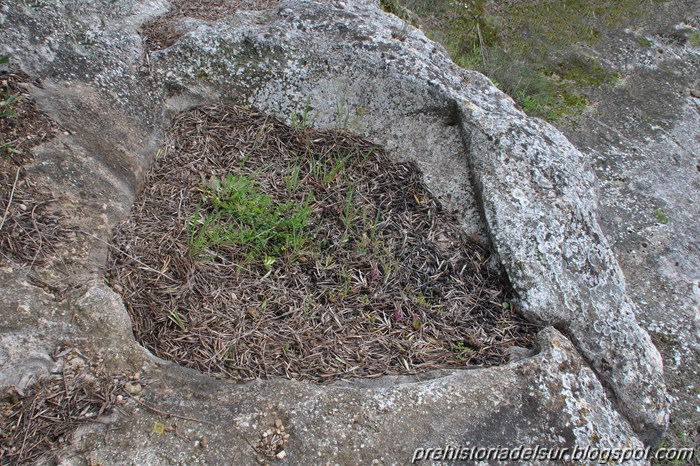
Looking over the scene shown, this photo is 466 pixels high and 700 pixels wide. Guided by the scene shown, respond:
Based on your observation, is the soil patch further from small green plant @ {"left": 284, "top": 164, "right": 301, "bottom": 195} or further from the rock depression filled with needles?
small green plant @ {"left": 284, "top": 164, "right": 301, "bottom": 195}

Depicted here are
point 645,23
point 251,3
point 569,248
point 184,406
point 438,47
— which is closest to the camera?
point 184,406

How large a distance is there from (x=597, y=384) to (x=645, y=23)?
460cm

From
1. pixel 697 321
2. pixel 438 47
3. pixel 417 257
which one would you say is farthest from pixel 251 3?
pixel 697 321

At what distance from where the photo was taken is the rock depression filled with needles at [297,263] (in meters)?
2.38

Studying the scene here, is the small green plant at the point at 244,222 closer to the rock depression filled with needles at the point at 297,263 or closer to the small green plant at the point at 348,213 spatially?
the rock depression filled with needles at the point at 297,263

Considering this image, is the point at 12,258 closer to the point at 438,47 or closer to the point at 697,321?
the point at 438,47

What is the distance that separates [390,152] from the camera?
10.8 ft

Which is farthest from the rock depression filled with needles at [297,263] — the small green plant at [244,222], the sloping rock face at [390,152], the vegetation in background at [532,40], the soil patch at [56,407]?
the vegetation in background at [532,40]

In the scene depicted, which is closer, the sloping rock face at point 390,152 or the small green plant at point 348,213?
the sloping rock face at point 390,152

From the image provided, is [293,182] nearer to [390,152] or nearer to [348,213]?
[348,213]

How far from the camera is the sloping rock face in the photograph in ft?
6.56

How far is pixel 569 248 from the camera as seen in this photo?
278cm

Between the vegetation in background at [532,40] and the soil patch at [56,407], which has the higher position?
the vegetation in background at [532,40]

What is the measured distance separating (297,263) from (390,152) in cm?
102
